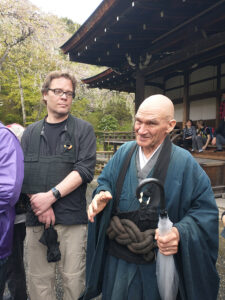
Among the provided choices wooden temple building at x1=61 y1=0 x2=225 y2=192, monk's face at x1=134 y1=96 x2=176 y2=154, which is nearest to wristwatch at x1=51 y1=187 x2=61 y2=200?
monk's face at x1=134 y1=96 x2=176 y2=154

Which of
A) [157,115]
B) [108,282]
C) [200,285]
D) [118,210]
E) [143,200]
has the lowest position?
[108,282]

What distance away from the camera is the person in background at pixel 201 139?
25.1 ft

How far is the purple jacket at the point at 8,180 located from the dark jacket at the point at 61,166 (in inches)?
15.7

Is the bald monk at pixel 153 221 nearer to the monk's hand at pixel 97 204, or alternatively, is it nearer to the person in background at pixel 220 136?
the monk's hand at pixel 97 204

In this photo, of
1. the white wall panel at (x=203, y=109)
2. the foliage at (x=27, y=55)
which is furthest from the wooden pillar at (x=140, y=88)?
the foliage at (x=27, y=55)

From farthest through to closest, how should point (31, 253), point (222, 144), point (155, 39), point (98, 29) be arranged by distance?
point (222, 144)
point (155, 39)
point (98, 29)
point (31, 253)

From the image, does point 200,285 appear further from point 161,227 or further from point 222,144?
point 222,144

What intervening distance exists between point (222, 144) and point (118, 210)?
6148mm

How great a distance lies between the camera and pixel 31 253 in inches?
77.2

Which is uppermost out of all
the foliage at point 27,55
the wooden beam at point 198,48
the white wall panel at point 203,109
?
the foliage at point 27,55

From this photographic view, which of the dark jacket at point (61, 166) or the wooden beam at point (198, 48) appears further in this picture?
the wooden beam at point (198, 48)

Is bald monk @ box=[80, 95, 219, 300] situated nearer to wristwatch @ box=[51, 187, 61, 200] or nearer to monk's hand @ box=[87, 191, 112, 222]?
monk's hand @ box=[87, 191, 112, 222]

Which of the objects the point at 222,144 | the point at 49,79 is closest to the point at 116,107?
the point at 222,144

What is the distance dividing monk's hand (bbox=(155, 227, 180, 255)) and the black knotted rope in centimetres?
16
